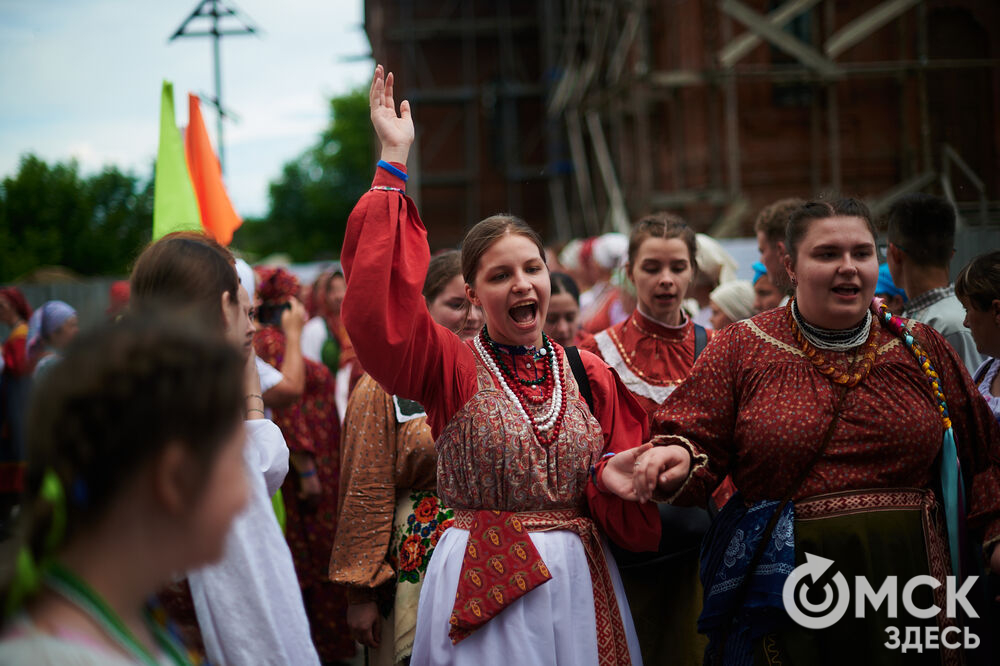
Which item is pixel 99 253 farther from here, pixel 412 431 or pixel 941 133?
pixel 412 431

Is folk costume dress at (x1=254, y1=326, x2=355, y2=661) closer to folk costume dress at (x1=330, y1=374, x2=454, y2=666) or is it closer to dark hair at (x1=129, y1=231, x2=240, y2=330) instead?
folk costume dress at (x1=330, y1=374, x2=454, y2=666)

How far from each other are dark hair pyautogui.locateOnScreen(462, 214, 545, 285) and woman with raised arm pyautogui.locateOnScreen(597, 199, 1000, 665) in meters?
0.70

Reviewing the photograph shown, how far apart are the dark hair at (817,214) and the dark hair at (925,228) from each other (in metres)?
0.97

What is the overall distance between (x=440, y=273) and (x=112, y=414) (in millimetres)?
2644

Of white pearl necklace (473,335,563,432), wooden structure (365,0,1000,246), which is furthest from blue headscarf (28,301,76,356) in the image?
wooden structure (365,0,1000,246)

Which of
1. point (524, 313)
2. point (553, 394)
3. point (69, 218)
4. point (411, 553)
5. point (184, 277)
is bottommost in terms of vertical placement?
point (411, 553)

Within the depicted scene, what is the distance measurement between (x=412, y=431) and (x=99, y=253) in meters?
32.1

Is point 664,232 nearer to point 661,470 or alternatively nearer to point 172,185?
point 661,470

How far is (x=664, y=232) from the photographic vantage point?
4.17 metres

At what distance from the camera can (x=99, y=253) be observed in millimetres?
32125

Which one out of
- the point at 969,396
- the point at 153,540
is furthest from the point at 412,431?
the point at 153,540

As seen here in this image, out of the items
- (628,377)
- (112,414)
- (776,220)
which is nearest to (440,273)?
(628,377)

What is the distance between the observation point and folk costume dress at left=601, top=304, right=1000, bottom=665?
104 inches

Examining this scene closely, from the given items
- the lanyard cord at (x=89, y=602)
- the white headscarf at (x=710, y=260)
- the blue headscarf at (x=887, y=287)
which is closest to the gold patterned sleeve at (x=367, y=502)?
the lanyard cord at (x=89, y=602)
